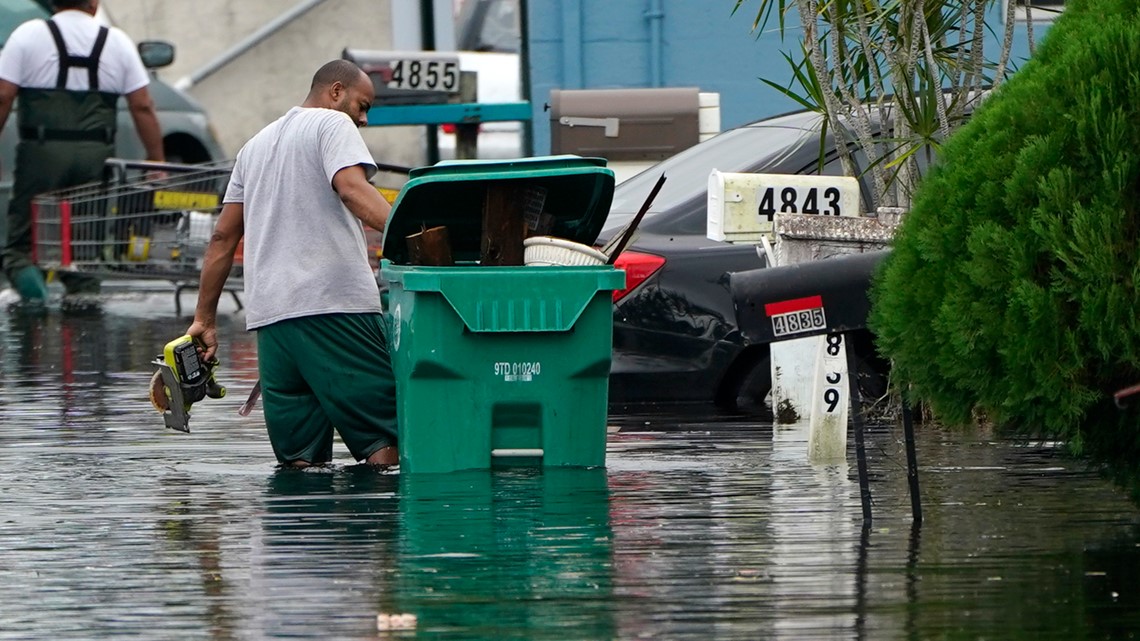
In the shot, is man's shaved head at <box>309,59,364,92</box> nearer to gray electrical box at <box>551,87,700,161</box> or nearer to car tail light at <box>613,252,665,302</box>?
car tail light at <box>613,252,665,302</box>

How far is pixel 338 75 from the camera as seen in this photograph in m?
9.14

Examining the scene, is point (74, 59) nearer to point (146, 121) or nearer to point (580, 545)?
point (146, 121)

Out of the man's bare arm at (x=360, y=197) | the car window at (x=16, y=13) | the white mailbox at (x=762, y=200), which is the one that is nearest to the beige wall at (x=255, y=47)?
the car window at (x=16, y=13)

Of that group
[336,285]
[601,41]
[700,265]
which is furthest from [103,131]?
[336,285]

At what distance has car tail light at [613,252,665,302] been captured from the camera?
10750 mm

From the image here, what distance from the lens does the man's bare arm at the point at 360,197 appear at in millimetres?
Answer: 8711

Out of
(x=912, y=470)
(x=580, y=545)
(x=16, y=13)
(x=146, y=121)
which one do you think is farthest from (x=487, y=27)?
(x=580, y=545)

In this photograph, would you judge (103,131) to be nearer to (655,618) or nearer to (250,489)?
(250,489)

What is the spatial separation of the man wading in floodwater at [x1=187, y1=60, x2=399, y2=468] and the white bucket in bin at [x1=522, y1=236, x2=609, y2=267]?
571 millimetres

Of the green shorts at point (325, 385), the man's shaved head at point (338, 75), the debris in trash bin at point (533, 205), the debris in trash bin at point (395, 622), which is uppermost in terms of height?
the man's shaved head at point (338, 75)

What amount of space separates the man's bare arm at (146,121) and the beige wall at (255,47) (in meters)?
8.95

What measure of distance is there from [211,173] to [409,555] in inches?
418

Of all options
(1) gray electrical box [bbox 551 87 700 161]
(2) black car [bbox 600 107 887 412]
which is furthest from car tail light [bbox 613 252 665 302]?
(1) gray electrical box [bbox 551 87 700 161]

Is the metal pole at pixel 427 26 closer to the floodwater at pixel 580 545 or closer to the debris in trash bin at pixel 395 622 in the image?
the floodwater at pixel 580 545
